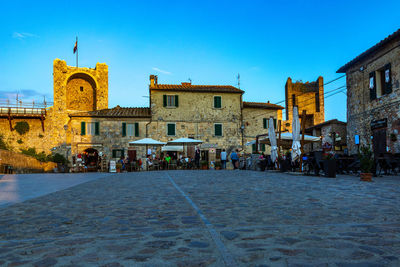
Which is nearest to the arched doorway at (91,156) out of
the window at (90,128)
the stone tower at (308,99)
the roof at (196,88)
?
the window at (90,128)

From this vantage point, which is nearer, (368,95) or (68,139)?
(368,95)

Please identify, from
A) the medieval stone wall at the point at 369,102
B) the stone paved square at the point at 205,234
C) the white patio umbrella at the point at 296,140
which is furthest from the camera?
the medieval stone wall at the point at 369,102

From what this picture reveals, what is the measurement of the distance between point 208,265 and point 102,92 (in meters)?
36.7

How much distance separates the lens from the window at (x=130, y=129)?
1172 inches

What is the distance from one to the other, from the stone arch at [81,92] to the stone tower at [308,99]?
25.2 metres

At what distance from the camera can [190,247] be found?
256 cm

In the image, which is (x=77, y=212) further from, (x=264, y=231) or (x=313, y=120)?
(x=313, y=120)

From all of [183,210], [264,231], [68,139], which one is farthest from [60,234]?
[68,139]

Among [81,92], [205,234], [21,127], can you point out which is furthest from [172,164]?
[205,234]

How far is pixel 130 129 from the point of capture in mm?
29859

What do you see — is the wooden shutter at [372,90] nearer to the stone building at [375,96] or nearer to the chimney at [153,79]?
the stone building at [375,96]

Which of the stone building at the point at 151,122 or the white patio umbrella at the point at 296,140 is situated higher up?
the stone building at the point at 151,122

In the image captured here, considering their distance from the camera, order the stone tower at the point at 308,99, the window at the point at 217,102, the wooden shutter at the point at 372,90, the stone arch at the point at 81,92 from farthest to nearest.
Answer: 1. the stone tower at the point at 308,99
2. the stone arch at the point at 81,92
3. the window at the point at 217,102
4. the wooden shutter at the point at 372,90

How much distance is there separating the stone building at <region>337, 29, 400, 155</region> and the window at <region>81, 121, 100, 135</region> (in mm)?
21038
